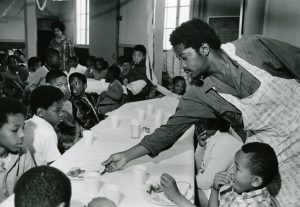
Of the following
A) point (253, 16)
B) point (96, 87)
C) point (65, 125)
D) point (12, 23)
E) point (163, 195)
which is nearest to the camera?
point (163, 195)

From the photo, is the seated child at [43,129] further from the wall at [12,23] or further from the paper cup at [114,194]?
the wall at [12,23]

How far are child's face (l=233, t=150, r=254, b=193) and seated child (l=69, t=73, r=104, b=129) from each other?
2.17 meters

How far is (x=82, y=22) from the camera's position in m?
12.8

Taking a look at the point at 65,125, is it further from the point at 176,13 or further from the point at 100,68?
the point at 176,13

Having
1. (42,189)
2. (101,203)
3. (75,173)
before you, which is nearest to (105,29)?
(75,173)

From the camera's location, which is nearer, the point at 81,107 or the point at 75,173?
the point at 75,173

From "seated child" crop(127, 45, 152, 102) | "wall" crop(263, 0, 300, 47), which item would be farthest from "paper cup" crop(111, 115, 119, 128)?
"wall" crop(263, 0, 300, 47)

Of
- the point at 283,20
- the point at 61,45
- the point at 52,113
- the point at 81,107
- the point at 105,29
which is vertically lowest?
the point at 81,107

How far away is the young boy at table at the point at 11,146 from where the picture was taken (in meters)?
1.91

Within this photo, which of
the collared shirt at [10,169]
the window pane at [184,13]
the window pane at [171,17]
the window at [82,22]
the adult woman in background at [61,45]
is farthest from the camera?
the window at [82,22]

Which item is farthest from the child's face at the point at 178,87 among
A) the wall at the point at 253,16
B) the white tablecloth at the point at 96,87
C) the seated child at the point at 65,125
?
the seated child at the point at 65,125

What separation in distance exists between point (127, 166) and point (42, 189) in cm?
93

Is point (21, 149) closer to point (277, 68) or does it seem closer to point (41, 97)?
point (41, 97)

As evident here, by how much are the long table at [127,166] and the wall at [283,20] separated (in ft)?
5.74
